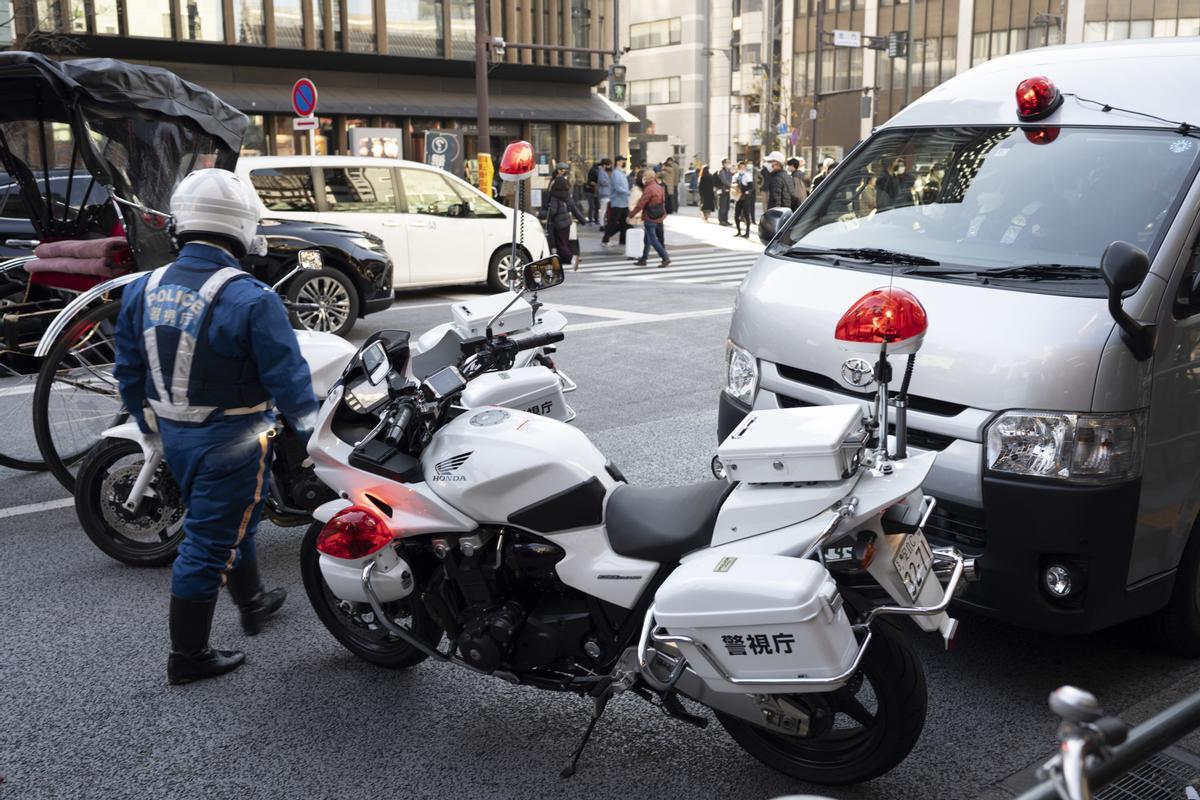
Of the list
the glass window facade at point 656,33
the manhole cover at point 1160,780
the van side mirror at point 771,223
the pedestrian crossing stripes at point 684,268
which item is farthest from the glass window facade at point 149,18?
the glass window facade at point 656,33

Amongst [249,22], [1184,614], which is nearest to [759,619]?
[1184,614]

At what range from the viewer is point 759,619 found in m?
2.72

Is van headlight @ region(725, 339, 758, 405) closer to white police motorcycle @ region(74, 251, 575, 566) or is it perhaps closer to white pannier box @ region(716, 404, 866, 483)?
white police motorcycle @ region(74, 251, 575, 566)

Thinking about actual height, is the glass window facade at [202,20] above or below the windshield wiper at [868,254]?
above

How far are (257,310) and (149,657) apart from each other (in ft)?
4.84

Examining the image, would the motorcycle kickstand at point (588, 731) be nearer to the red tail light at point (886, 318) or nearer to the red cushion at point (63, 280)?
the red tail light at point (886, 318)

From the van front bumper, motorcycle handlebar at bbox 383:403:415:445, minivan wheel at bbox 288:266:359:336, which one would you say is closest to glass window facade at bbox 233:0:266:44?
minivan wheel at bbox 288:266:359:336

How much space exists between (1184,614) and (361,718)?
2.87m

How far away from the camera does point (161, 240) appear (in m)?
6.40

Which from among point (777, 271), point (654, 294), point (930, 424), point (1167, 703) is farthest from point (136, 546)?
point (654, 294)

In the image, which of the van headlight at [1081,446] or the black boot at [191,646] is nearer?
the van headlight at [1081,446]

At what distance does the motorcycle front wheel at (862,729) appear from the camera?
115 inches

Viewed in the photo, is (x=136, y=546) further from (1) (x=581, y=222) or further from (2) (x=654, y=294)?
(1) (x=581, y=222)

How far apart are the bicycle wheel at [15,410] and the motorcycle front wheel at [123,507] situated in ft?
5.57
